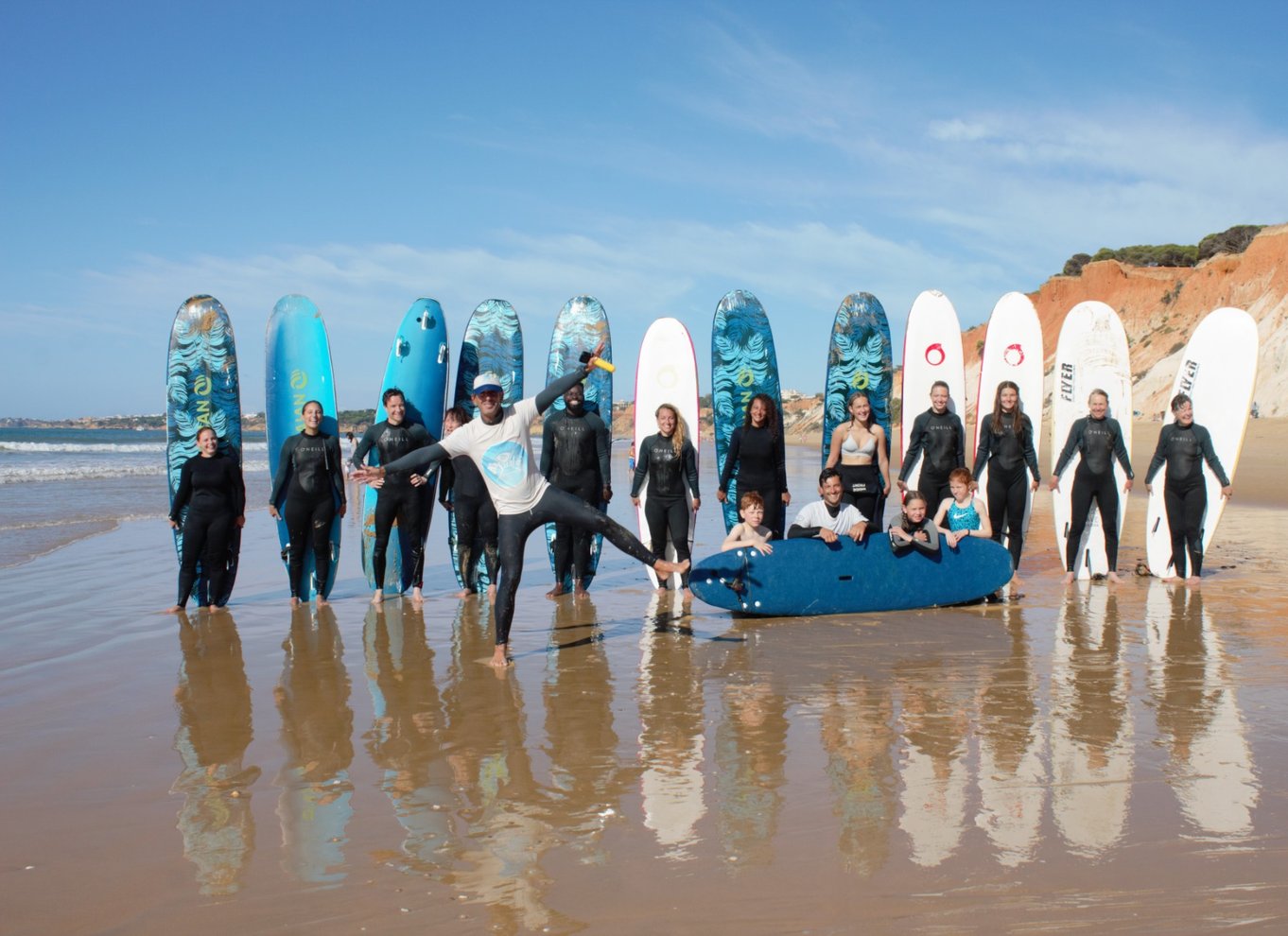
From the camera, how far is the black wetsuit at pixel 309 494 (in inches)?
253

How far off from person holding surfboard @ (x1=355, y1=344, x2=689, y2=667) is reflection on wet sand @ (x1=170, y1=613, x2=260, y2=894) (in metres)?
1.17

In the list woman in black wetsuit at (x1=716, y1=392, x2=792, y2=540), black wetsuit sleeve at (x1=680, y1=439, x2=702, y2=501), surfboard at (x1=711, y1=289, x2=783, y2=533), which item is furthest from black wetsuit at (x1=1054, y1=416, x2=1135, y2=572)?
black wetsuit sleeve at (x1=680, y1=439, x2=702, y2=501)

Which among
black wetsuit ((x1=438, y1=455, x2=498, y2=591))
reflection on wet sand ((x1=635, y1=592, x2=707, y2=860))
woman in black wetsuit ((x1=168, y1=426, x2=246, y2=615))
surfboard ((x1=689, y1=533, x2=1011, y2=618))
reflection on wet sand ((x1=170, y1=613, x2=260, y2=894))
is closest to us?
reflection on wet sand ((x1=170, y1=613, x2=260, y2=894))

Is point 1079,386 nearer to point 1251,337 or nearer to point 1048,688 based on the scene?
point 1251,337

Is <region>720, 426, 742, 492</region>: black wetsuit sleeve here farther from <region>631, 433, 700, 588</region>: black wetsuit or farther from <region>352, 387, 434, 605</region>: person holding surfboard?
<region>352, 387, 434, 605</region>: person holding surfboard

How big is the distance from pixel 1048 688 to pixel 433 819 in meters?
2.60

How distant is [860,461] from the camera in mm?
6410

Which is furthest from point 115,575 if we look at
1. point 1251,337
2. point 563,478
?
point 1251,337

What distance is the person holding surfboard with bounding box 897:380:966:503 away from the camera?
6.57 metres

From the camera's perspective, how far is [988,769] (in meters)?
3.09

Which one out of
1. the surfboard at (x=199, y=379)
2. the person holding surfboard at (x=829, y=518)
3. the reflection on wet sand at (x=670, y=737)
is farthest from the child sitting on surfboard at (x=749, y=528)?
the surfboard at (x=199, y=379)

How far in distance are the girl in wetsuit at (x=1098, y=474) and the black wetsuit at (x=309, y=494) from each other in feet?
16.4

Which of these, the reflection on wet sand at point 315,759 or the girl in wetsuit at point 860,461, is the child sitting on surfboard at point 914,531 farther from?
the reflection on wet sand at point 315,759

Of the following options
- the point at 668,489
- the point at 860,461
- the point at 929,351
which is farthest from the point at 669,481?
the point at 929,351
